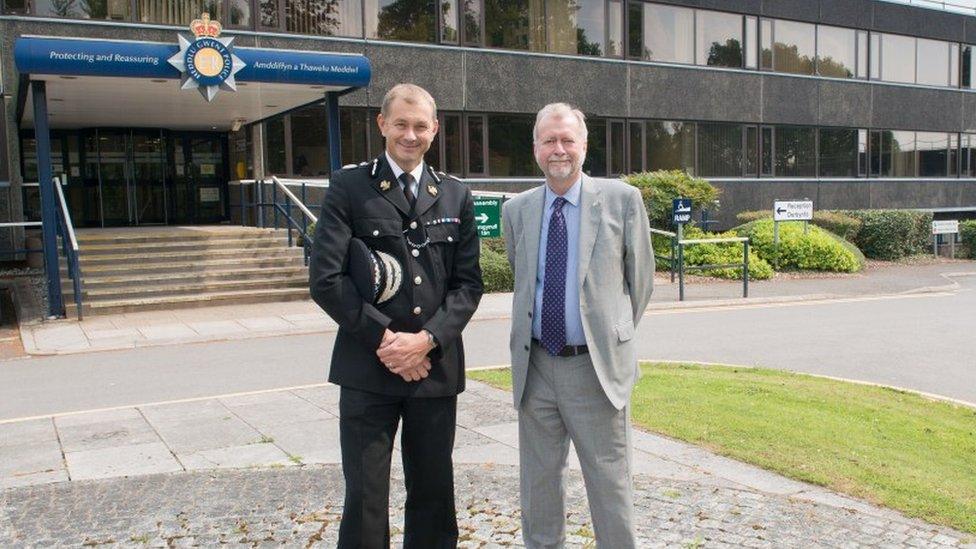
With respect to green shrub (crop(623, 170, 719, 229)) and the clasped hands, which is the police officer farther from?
green shrub (crop(623, 170, 719, 229))

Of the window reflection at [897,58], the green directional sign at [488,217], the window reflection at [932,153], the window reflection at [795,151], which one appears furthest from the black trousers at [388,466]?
the window reflection at [932,153]

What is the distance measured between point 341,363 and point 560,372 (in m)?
A: 0.87

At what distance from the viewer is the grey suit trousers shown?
3639mm

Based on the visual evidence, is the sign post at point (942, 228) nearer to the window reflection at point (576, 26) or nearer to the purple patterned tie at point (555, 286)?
the window reflection at point (576, 26)

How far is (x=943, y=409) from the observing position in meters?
7.38

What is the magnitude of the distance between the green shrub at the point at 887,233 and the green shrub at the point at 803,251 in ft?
14.8

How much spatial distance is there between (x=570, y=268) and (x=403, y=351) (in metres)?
0.78

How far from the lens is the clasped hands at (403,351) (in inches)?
133

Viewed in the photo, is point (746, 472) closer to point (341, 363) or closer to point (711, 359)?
point (341, 363)

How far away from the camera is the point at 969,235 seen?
1130 inches

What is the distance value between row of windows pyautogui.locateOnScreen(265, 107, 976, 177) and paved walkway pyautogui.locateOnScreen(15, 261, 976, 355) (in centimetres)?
592

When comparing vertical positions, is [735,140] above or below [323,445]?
above

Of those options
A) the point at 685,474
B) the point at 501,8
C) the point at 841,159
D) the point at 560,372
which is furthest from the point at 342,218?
the point at 841,159

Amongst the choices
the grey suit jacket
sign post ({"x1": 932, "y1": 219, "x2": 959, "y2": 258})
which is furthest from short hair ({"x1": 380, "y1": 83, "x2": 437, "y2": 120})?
sign post ({"x1": 932, "y1": 219, "x2": 959, "y2": 258})
